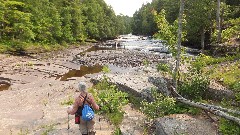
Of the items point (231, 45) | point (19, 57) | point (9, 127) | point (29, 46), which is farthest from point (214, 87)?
point (29, 46)

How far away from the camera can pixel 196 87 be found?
1382 centimetres

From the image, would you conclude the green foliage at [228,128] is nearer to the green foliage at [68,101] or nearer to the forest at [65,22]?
the forest at [65,22]

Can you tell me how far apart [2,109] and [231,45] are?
824 inches

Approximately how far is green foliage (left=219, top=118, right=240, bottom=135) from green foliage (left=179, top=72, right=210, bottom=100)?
12.4ft

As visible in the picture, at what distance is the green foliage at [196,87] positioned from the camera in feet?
45.1

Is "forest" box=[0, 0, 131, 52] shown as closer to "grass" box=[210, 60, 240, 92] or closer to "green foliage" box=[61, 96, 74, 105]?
"green foliage" box=[61, 96, 74, 105]

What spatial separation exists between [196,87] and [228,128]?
173 inches

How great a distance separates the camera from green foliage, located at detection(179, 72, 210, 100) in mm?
13758

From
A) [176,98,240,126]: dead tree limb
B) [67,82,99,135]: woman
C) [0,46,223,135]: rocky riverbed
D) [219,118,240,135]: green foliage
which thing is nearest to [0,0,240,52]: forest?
[0,46,223,135]: rocky riverbed

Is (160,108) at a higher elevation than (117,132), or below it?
higher

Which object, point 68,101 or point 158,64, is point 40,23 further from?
point 158,64

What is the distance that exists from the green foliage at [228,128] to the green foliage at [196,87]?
12.4ft

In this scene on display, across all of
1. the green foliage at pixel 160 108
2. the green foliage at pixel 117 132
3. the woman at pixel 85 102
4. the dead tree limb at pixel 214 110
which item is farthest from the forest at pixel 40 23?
the woman at pixel 85 102

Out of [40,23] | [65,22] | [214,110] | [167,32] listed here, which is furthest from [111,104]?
[65,22]
